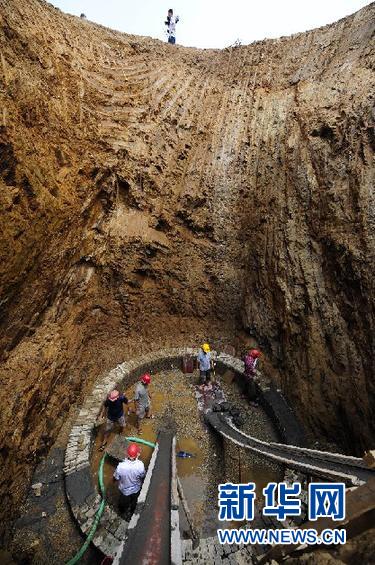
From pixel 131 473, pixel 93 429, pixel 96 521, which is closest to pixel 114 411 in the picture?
pixel 93 429

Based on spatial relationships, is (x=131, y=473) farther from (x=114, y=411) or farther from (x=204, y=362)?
(x=204, y=362)

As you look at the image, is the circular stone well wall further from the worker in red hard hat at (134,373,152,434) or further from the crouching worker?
the worker in red hard hat at (134,373,152,434)

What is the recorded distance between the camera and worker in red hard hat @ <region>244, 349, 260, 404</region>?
758 cm

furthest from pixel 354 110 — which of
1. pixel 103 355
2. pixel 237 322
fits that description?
pixel 103 355

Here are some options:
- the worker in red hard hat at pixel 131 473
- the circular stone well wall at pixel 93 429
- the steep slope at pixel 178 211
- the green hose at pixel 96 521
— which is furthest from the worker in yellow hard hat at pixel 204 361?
the worker in red hard hat at pixel 131 473

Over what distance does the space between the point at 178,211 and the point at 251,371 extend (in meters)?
5.37

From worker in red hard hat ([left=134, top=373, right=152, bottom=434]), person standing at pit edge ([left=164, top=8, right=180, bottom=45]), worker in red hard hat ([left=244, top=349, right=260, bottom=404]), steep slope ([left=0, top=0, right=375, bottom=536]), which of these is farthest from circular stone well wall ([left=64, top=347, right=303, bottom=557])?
person standing at pit edge ([left=164, top=8, right=180, bottom=45])

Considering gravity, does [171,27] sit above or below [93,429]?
above

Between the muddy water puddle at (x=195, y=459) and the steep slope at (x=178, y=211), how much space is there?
153 centimetres

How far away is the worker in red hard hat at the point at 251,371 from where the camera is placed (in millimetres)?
7582

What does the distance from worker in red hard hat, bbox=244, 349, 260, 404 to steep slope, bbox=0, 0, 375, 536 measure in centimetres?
70

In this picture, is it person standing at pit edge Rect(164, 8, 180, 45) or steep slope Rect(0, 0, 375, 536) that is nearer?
steep slope Rect(0, 0, 375, 536)

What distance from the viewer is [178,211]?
31.2ft

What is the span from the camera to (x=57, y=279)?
22.1ft
